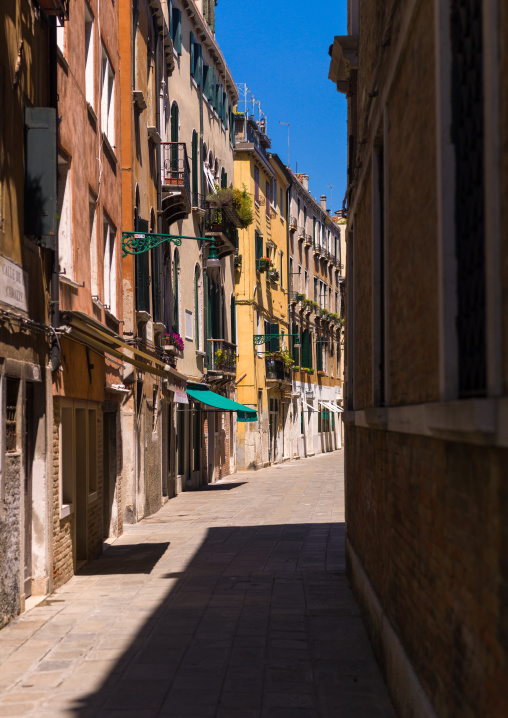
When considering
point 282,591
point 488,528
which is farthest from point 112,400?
point 488,528

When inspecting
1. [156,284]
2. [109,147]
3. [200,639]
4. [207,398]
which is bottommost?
[200,639]

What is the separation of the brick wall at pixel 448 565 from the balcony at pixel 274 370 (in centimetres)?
3173

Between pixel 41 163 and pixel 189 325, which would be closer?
pixel 41 163

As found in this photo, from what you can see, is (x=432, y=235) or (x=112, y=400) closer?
(x=432, y=235)

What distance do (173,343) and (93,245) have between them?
8.05 metres

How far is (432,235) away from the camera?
4797 mm

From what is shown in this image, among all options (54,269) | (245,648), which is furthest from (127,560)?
(245,648)

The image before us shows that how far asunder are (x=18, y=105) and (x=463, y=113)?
6.40 m

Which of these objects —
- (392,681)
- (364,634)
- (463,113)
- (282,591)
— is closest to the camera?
(463,113)

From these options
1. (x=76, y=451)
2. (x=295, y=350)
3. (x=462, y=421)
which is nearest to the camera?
(x=462, y=421)

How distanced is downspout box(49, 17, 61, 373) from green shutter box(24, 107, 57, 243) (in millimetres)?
873

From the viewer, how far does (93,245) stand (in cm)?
1400

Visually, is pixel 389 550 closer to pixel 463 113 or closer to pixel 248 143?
pixel 463 113

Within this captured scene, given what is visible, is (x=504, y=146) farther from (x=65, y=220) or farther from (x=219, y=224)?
(x=219, y=224)
